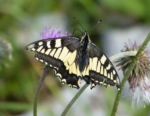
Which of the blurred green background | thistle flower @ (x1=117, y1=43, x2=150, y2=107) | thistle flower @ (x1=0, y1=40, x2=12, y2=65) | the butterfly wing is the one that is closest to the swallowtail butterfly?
the butterfly wing

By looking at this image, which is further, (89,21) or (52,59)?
(89,21)

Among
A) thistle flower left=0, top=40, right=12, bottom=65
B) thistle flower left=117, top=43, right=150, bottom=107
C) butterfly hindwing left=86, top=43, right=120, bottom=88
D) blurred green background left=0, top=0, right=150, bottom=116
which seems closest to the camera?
butterfly hindwing left=86, top=43, right=120, bottom=88

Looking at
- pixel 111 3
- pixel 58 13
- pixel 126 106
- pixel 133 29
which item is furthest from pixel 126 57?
pixel 133 29

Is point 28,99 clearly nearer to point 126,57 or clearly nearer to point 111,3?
point 111,3

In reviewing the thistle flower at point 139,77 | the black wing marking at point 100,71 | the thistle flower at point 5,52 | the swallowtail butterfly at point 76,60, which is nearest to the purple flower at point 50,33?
the swallowtail butterfly at point 76,60

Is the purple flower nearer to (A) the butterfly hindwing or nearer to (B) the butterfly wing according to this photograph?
(B) the butterfly wing

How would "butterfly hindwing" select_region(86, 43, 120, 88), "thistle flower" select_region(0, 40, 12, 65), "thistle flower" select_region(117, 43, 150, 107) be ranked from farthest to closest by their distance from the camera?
"thistle flower" select_region(0, 40, 12, 65) < "thistle flower" select_region(117, 43, 150, 107) < "butterfly hindwing" select_region(86, 43, 120, 88)

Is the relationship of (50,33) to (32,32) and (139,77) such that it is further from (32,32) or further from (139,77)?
(32,32)

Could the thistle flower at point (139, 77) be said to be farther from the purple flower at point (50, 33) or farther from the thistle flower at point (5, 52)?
the thistle flower at point (5, 52)
